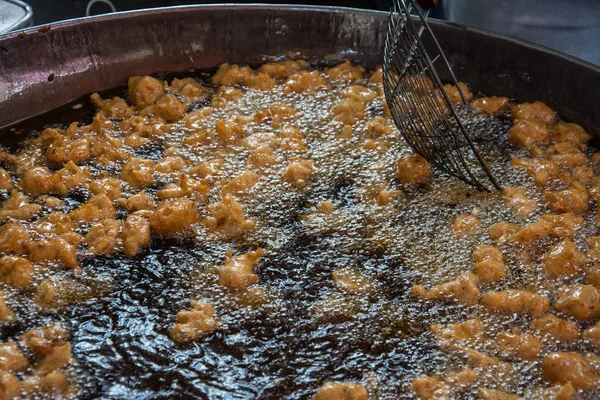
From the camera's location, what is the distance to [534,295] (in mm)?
1613

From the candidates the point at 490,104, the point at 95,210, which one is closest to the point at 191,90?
the point at 95,210

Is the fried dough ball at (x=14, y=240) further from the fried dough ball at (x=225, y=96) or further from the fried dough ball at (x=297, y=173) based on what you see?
the fried dough ball at (x=225, y=96)

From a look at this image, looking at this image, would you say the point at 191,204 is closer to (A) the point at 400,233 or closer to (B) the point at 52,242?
(B) the point at 52,242

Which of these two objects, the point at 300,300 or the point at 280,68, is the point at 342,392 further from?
the point at 280,68

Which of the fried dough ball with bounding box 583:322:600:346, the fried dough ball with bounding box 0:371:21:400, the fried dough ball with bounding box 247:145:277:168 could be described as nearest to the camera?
the fried dough ball with bounding box 0:371:21:400

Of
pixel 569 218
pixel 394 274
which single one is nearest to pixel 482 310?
pixel 394 274

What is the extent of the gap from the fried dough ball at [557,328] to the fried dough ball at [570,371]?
0.29ft

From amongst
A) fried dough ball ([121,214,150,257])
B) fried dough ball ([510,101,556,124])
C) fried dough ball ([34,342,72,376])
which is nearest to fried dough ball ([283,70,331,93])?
fried dough ball ([510,101,556,124])

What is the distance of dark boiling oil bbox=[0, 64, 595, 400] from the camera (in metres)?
1.46

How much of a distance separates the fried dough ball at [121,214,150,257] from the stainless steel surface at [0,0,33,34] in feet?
4.03

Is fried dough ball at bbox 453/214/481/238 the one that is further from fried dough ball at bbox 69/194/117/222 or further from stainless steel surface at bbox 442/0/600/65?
stainless steel surface at bbox 442/0/600/65

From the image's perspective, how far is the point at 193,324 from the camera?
5.12ft

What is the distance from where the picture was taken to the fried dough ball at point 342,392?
4.53 feet

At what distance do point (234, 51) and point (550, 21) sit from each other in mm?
1365
